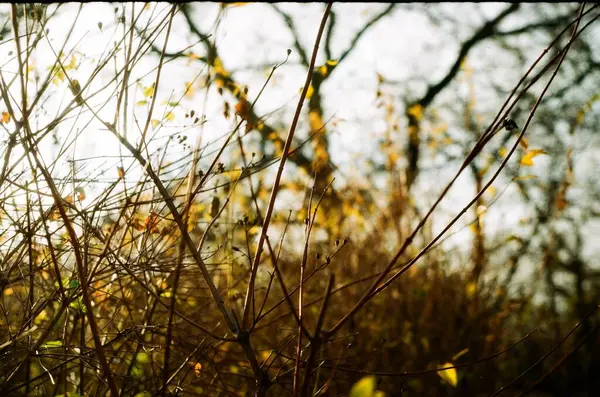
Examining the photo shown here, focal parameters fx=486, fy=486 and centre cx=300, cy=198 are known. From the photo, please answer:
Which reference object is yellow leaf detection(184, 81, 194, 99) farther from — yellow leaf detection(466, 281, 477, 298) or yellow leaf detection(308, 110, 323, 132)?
yellow leaf detection(466, 281, 477, 298)

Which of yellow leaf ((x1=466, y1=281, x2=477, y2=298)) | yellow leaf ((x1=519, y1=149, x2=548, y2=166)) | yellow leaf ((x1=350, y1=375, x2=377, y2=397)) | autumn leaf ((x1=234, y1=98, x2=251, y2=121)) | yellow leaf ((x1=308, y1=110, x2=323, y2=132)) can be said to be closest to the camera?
yellow leaf ((x1=350, y1=375, x2=377, y2=397))

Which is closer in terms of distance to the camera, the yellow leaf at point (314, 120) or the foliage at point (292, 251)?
the foliage at point (292, 251)

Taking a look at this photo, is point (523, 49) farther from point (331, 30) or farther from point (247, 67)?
point (247, 67)

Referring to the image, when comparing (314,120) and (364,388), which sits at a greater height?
(314,120)

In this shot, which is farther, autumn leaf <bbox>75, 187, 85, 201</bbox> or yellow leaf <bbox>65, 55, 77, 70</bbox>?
yellow leaf <bbox>65, 55, 77, 70</bbox>

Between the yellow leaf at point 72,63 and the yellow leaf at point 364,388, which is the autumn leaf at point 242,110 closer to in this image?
the yellow leaf at point 72,63

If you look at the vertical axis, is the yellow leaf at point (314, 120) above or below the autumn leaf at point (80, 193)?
above

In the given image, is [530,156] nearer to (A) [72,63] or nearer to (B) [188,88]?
(B) [188,88]

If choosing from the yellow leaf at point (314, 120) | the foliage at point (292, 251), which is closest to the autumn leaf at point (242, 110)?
the foliage at point (292, 251)

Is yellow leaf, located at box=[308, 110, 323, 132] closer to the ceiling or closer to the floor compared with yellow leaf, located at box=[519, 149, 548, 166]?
closer to the ceiling

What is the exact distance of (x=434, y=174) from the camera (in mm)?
5367

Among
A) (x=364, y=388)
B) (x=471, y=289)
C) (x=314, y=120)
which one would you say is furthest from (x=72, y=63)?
(x=471, y=289)

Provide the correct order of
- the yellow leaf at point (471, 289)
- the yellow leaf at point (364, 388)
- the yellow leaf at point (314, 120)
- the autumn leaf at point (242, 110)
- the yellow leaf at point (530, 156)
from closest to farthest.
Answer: the yellow leaf at point (364, 388) → the autumn leaf at point (242, 110) → the yellow leaf at point (530, 156) → the yellow leaf at point (471, 289) → the yellow leaf at point (314, 120)

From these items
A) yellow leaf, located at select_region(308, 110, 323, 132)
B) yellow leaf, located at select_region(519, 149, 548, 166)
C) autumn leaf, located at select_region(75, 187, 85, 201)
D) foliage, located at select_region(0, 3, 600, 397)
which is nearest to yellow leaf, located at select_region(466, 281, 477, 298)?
foliage, located at select_region(0, 3, 600, 397)
